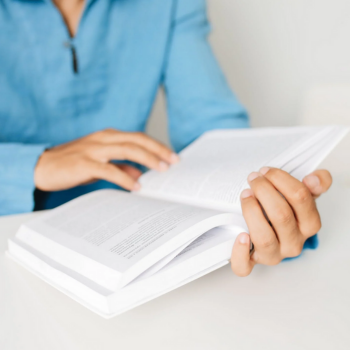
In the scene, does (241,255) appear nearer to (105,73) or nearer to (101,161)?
(101,161)

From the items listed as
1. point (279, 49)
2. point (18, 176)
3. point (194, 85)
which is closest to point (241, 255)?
point (18, 176)

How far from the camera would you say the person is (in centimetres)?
58

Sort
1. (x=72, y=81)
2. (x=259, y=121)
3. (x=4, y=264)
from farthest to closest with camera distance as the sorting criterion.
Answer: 1. (x=259, y=121)
2. (x=72, y=81)
3. (x=4, y=264)

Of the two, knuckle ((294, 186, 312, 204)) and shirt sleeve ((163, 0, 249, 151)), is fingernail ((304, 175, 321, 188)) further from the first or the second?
shirt sleeve ((163, 0, 249, 151))

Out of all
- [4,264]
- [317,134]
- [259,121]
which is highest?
[317,134]

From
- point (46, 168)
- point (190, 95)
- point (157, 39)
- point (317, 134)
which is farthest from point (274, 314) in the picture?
point (157, 39)

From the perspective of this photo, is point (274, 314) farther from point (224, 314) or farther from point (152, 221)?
point (152, 221)

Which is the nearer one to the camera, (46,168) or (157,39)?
(46,168)

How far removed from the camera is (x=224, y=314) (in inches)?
12.3

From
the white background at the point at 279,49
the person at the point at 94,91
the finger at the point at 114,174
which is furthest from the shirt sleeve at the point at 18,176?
the white background at the point at 279,49

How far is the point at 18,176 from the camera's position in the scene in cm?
58

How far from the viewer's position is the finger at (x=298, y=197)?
1.14 ft

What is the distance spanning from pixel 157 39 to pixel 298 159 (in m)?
0.61

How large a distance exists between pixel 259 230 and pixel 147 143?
30 cm
